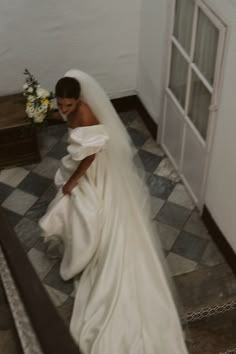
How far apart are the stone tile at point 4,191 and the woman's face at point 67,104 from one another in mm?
1540

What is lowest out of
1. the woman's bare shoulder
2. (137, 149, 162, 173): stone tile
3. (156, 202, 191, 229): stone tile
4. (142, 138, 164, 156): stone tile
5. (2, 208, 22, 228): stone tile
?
(2, 208, 22, 228): stone tile

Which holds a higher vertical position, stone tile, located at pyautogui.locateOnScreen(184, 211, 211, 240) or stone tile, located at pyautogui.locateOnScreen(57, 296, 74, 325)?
stone tile, located at pyautogui.locateOnScreen(184, 211, 211, 240)

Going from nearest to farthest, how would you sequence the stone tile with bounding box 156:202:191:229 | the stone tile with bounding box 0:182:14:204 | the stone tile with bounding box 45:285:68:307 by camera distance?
the stone tile with bounding box 45:285:68:307 < the stone tile with bounding box 156:202:191:229 < the stone tile with bounding box 0:182:14:204

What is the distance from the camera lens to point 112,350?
3.72 meters

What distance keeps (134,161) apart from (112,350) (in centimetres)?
151

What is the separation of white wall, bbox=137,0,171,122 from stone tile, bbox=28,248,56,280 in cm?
183

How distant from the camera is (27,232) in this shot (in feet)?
16.2

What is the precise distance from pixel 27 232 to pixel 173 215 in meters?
1.26

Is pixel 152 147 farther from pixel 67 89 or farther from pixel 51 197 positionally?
pixel 67 89

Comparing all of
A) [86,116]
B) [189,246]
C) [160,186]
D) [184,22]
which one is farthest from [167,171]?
[86,116]

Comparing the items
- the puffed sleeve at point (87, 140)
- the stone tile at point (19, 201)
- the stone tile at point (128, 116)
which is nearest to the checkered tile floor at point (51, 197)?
the stone tile at point (19, 201)

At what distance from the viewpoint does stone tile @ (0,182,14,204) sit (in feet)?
17.2

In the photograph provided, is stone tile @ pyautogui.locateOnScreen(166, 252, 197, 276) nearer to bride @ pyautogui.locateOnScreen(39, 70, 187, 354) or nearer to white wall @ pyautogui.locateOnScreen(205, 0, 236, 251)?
white wall @ pyautogui.locateOnScreen(205, 0, 236, 251)

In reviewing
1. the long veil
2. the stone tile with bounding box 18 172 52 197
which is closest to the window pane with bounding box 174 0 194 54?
the long veil
